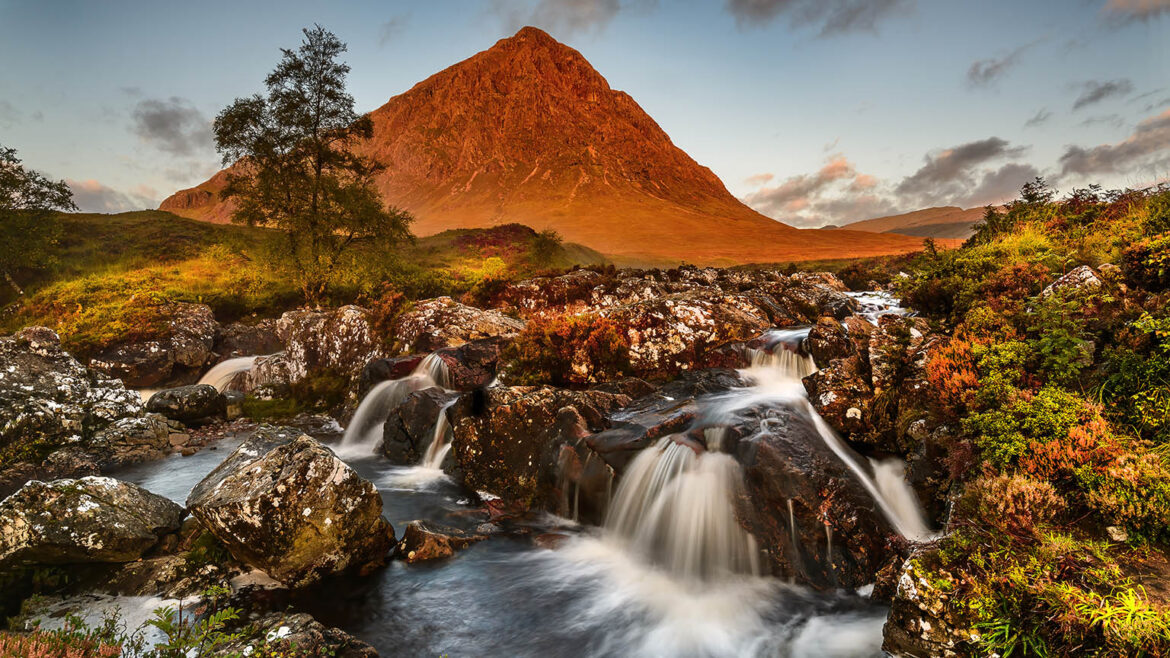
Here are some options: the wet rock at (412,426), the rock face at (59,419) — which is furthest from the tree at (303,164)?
the wet rock at (412,426)

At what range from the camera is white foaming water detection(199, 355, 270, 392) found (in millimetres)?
18156

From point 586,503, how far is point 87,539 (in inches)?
302

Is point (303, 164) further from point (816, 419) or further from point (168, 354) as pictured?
point (816, 419)

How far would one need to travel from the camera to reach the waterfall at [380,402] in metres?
13.6

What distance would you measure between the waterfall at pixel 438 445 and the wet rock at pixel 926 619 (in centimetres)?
976

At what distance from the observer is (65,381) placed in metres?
12.4

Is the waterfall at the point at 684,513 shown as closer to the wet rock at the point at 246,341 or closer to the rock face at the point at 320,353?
the rock face at the point at 320,353

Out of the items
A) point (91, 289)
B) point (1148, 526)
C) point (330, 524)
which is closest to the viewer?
point (1148, 526)

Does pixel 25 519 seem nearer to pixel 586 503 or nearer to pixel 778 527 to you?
pixel 586 503

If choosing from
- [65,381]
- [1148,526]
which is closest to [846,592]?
[1148,526]

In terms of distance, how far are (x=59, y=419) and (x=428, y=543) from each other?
37.6 ft

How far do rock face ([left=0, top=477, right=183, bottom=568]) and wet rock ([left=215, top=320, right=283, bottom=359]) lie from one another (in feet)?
49.2

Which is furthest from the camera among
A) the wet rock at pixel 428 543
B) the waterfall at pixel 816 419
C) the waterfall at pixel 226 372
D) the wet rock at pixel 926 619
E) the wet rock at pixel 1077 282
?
the waterfall at pixel 226 372

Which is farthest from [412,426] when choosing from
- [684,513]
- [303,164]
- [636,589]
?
[303,164]
